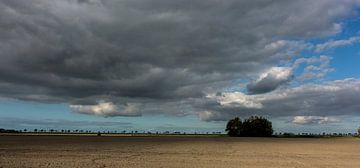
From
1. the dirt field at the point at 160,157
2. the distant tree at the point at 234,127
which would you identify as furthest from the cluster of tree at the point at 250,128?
the dirt field at the point at 160,157

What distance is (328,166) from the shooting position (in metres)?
30.0

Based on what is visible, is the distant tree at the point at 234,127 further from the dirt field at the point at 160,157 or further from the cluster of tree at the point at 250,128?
the dirt field at the point at 160,157

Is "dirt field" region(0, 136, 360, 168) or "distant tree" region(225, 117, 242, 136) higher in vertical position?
"distant tree" region(225, 117, 242, 136)

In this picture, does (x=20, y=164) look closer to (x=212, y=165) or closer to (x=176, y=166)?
(x=176, y=166)

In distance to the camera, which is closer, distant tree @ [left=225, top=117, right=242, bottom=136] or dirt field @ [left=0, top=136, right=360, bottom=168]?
dirt field @ [left=0, top=136, right=360, bottom=168]

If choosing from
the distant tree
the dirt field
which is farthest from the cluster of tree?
the dirt field

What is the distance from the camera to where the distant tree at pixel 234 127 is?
152125mm

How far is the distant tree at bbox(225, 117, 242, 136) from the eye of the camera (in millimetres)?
152125

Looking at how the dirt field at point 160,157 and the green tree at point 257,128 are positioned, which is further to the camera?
the green tree at point 257,128

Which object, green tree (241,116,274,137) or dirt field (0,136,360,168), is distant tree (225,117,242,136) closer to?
green tree (241,116,274,137)

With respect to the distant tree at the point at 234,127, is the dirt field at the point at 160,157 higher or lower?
lower

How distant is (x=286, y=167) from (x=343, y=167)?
4.65 meters

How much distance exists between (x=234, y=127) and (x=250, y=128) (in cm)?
565

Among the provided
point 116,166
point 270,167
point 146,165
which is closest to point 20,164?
point 116,166
